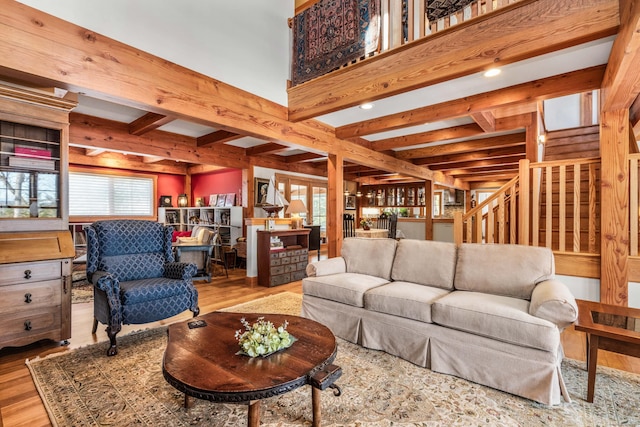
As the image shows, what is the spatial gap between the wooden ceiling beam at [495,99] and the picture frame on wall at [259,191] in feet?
8.80

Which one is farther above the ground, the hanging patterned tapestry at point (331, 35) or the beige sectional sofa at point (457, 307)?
the hanging patterned tapestry at point (331, 35)

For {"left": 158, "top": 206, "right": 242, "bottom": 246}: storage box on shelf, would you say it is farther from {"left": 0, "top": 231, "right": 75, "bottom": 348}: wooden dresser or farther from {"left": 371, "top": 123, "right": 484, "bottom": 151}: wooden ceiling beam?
{"left": 0, "top": 231, "right": 75, "bottom": 348}: wooden dresser

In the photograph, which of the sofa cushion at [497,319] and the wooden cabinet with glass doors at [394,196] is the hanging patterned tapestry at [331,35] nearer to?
the sofa cushion at [497,319]

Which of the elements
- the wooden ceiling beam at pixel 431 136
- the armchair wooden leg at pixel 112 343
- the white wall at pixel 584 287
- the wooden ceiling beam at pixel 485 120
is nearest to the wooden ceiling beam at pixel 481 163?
the wooden ceiling beam at pixel 431 136

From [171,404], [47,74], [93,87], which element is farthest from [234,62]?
[171,404]

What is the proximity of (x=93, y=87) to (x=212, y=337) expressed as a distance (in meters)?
2.15

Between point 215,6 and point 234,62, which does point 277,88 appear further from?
point 215,6

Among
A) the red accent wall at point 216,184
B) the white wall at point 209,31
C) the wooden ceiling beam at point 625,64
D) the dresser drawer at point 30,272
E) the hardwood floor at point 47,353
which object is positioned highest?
the white wall at point 209,31

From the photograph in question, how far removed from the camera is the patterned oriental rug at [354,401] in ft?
5.68

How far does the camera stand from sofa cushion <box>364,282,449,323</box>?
2.40 metres

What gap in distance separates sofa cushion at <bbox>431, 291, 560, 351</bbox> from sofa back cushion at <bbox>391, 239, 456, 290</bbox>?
35cm

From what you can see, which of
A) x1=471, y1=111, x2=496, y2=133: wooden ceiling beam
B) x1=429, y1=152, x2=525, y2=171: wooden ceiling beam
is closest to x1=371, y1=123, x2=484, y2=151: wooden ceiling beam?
x1=471, y1=111, x2=496, y2=133: wooden ceiling beam

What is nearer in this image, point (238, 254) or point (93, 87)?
point (93, 87)

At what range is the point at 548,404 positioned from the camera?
186 cm
